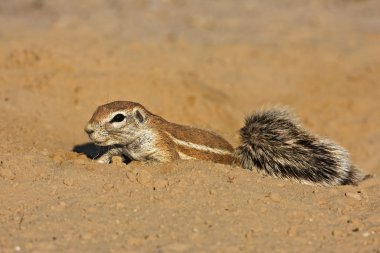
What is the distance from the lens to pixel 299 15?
15.1m

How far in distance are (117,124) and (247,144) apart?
1368mm

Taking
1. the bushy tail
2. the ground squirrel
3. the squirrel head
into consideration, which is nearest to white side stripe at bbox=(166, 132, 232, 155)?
the ground squirrel

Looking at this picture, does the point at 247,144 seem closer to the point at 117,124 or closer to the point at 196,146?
the point at 196,146

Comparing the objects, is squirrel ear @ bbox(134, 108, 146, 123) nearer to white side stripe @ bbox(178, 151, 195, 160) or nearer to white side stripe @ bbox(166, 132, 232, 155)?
white side stripe @ bbox(166, 132, 232, 155)

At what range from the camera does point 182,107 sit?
10414 mm

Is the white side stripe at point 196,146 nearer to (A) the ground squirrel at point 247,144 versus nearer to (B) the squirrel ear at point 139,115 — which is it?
(A) the ground squirrel at point 247,144

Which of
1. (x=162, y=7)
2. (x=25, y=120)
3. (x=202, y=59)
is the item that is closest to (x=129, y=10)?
(x=162, y=7)

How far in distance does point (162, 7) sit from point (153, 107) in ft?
17.6

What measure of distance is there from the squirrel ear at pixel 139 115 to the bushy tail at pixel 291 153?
1.08 meters

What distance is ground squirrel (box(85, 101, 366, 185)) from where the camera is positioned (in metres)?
6.69

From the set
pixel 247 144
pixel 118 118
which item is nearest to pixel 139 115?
pixel 118 118

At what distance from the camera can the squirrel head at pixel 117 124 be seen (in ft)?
21.9

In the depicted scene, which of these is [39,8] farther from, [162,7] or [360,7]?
[360,7]

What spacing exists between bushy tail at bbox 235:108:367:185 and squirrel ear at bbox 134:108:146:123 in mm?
1077
